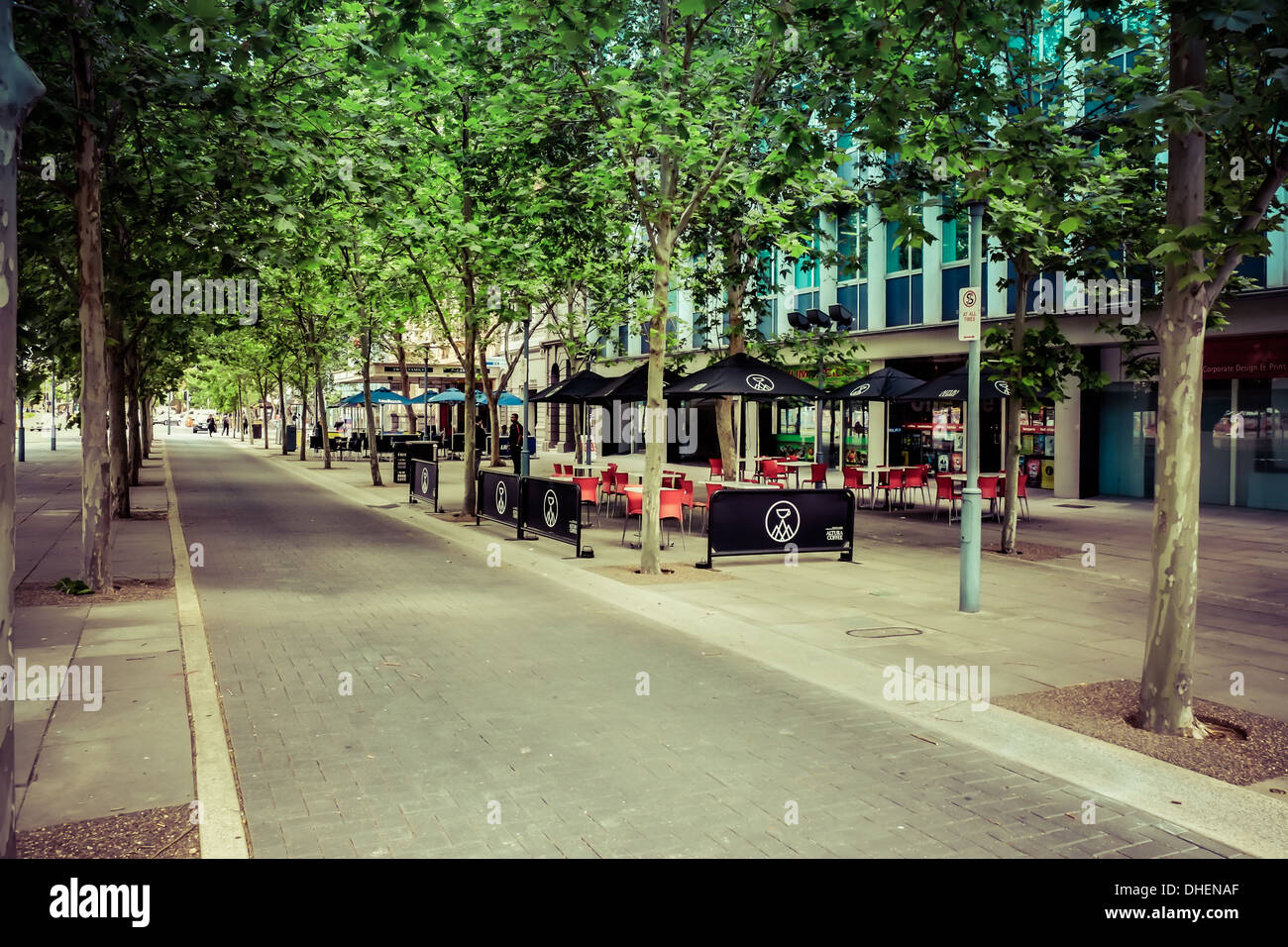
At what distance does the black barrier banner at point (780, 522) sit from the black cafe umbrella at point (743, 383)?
8.78ft

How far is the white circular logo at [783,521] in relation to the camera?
14023 millimetres

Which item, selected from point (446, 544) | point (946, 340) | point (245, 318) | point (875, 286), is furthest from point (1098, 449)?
point (245, 318)

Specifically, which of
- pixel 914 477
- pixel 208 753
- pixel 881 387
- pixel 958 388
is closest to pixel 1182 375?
pixel 208 753

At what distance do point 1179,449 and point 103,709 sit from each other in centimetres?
727

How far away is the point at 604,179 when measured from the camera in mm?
12570

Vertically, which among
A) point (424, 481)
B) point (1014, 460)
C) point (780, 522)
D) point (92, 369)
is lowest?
point (780, 522)

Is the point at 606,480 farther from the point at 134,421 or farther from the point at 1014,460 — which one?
the point at 134,421

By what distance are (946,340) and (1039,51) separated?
816cm

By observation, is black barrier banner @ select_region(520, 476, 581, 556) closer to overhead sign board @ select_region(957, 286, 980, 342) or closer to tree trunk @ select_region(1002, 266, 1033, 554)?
overhead sign board @ select_region(957, 286, 980, 342)

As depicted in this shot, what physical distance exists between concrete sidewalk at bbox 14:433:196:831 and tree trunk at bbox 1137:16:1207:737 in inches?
232

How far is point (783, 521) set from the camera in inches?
556

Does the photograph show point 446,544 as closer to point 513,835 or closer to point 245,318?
point 245,318

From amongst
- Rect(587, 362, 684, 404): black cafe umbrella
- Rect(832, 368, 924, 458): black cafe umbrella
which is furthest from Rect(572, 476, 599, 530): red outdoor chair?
Rect(832, 368, 924, 458): black cafe umbrella

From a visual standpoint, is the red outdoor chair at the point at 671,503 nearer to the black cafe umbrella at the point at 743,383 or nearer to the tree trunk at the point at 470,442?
the black cafe umbrella at the point at 743,383
